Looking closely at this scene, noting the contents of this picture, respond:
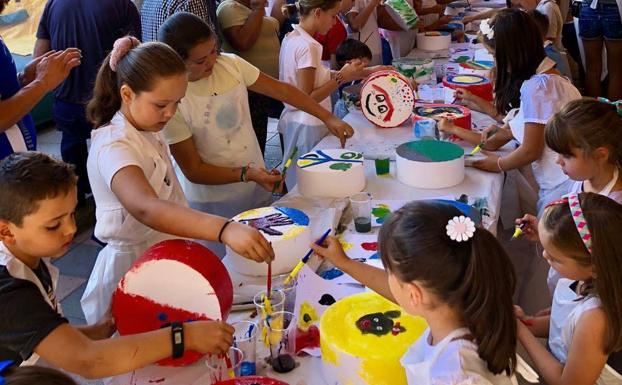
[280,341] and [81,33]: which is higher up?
[81,33]

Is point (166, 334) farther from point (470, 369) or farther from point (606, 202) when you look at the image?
point (606, 202)

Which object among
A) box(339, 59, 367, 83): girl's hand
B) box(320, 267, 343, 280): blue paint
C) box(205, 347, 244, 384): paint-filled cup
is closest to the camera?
box(205, 347, 244, 384): paint-filled cup

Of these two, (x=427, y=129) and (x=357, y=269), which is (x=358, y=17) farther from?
(x=357, y=269)

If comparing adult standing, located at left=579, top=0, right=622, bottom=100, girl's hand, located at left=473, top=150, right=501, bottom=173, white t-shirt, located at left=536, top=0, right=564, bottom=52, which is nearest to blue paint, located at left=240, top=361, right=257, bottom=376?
girl's hand, located at left=473, top=150, right=501, bottom=173

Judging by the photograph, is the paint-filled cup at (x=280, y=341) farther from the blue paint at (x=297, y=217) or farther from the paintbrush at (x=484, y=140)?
the paintbrush at (x=484, y=140)

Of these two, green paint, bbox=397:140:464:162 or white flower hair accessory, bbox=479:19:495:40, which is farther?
white flower hair accessory, bbox=479:19:495:40

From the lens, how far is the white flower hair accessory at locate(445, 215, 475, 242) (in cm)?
115

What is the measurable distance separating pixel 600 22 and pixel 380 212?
370 cm

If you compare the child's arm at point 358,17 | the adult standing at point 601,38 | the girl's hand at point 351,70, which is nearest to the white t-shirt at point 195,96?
the girl's hand at point 351,70

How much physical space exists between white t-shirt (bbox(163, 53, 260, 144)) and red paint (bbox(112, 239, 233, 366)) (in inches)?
32.1

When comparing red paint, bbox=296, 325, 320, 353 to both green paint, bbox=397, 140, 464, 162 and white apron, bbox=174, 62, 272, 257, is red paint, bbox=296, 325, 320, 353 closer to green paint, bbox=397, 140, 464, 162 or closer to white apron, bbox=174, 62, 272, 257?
white apron, bbox=174, 62, 272, 257

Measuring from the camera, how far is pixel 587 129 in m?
1.95

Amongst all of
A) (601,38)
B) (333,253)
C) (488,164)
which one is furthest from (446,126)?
(601,38)

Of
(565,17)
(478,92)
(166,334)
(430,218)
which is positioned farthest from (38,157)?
(565,17)
